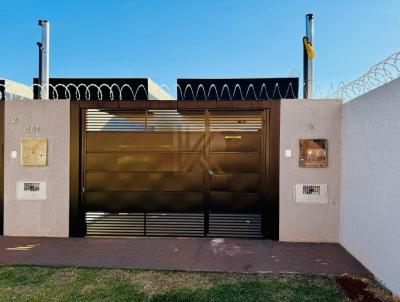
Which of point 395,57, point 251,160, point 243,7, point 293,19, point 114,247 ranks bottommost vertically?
point 114,247

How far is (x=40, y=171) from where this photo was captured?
21.5 feet

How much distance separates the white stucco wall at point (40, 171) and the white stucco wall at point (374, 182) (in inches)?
213

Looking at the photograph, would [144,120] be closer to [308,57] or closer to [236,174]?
[236,174]

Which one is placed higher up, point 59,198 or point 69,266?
point 59,198

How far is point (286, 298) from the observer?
3.70 m

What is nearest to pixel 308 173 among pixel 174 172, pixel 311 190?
pixel 311 190

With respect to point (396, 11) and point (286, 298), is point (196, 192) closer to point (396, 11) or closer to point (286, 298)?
point (286, 298)

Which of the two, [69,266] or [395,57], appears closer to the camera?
[395,57]

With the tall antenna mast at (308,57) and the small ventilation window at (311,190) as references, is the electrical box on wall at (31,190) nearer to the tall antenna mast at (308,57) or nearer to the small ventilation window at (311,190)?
the small ventilation window at (311,190)

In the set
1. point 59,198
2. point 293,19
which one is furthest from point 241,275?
point 293,19

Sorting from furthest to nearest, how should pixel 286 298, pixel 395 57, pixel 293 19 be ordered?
pixel 293 19
pixel 395 57
pixel 286 298

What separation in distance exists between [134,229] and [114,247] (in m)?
0.84

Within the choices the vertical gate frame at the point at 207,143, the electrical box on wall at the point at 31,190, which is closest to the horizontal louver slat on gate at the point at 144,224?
the vertical gate frame at the point at 207,143

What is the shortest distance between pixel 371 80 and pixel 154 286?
4.24 m
